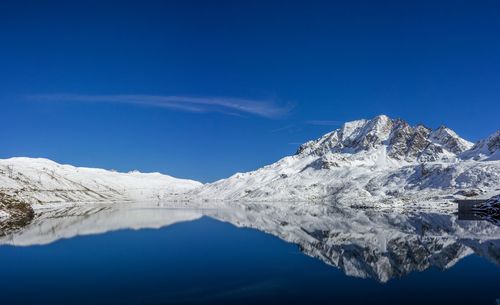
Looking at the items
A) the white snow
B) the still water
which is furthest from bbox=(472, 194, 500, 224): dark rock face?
the white snow

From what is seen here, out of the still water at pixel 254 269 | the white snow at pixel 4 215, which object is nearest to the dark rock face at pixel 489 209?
the still water at pixel 254 269

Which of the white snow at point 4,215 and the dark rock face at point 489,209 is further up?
the white snow at point 4,215

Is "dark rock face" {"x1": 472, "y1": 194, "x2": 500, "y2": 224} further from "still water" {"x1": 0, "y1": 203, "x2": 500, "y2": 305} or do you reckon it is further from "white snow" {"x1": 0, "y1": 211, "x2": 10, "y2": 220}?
"white snow" {"x1": 0, "y1": 211, "x2": 10, "y2": 220}

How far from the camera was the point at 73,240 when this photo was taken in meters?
93.6

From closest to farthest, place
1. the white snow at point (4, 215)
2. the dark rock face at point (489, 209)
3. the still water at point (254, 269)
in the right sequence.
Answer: the still water at point (254, 269) → the white snow at point (4, 215) → the dark rock face at point (489, 209)

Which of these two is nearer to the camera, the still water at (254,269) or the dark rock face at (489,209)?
the still water at (254,269)

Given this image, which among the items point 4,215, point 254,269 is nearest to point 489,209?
point 254,269

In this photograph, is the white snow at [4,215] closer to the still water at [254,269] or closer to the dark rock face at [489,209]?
the still water at [254,269]

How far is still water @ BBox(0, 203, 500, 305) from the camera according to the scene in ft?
142

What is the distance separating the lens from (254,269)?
58812 millimetres

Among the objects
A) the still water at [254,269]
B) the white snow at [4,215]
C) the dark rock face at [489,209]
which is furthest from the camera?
the dark rock face at [489,209]

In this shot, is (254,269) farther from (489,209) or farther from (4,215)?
(489,209)

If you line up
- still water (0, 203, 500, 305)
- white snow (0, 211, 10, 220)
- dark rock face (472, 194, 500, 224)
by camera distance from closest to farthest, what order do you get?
still water (0, 203, 500, 305)
white snow (0, 211, 10, 220)
dark rock face (472, 194, 500, 224)

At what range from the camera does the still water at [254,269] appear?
4331cm
